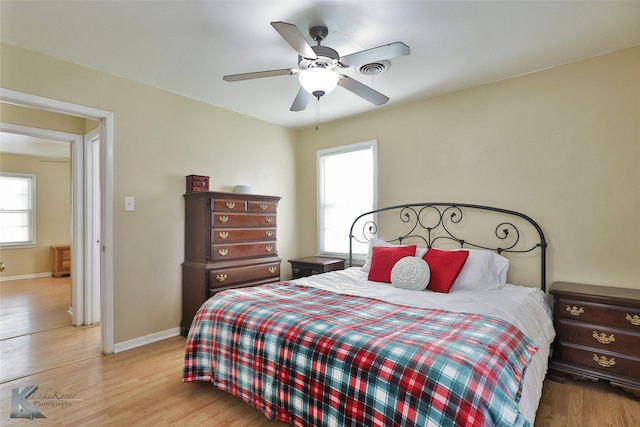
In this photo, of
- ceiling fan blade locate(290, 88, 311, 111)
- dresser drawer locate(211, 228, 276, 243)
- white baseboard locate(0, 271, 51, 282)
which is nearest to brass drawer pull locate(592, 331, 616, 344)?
ceiling fan blade locate(290, 88, 311, 111)

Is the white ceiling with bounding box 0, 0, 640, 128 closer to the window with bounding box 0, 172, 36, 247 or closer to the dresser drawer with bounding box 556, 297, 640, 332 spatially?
the dresser drawer with bounding box 556, 297, 640, 332

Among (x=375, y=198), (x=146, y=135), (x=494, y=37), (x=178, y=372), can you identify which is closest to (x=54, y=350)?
(x=178, y=372)

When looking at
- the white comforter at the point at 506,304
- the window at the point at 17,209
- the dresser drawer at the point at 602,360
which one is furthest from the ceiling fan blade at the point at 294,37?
the window at the point at 17,209

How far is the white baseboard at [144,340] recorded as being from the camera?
2910 millimetres

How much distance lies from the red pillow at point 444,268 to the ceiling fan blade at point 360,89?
134cm

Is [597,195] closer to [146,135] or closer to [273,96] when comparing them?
[273,96]

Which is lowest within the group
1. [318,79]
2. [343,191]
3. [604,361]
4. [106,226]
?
[604,361]

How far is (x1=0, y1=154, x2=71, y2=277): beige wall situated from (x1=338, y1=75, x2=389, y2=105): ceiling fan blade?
6.81 m

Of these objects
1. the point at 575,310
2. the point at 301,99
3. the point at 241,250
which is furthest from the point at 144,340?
the point at 575,310

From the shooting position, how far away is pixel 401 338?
1514mm

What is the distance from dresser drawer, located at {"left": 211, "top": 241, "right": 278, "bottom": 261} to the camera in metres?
3.21

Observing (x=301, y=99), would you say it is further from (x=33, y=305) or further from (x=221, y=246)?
(x=33, y=305)

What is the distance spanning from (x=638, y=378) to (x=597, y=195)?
1272 mm

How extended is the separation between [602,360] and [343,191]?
111 inches
